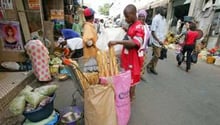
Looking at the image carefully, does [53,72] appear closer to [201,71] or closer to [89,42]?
[89,42]

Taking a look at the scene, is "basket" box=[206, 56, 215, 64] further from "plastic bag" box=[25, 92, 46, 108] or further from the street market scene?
"plastic bag" box=[25, 92, 46, 108]

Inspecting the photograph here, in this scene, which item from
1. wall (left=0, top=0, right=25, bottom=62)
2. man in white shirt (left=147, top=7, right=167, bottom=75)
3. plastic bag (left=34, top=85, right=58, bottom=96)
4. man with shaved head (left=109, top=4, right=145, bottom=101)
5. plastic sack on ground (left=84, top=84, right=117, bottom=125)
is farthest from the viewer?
man in white shirt (left=147, top=7, right=167, bottom=75)

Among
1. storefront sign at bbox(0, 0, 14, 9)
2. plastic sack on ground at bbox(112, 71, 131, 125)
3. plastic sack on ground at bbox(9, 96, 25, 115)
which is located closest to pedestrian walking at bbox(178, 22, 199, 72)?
plastic sack on ground at bbox(112, 71, 131, 125)

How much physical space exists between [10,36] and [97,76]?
3.16 metres

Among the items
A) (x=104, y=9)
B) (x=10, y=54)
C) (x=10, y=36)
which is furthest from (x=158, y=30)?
(x=104, y=9)

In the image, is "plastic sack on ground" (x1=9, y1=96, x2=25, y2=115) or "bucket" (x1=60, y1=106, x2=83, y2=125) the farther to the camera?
"bucket" (x1=60, y1=106, x2=83, y2=125)

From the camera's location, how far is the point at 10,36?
396cm

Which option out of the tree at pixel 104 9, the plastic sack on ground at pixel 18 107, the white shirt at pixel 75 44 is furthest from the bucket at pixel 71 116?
the tree at pixel 104 9

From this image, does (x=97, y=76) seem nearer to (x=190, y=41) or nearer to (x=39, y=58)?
(x=39, y=58)

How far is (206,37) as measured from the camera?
7902 mm

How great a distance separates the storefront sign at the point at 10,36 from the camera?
3.87 metres

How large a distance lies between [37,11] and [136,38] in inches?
148

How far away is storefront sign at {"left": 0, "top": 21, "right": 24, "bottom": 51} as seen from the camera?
387 cm

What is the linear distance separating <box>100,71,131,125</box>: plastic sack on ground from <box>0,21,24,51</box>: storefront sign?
320cm
